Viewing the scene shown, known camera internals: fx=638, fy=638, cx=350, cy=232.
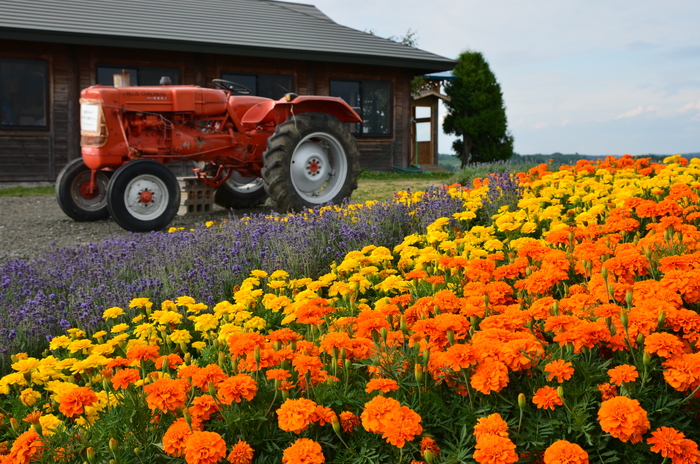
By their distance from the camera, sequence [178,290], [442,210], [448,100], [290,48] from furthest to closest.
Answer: [448,100], [290,48], [442,210], [178,290]

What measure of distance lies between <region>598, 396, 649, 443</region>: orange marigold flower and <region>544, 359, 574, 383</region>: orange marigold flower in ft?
0.61

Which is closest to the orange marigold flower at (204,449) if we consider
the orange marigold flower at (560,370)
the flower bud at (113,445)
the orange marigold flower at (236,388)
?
the orange marigold flower at (236,388)

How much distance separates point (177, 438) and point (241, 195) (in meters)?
7.54

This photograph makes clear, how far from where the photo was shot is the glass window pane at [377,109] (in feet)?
57.7

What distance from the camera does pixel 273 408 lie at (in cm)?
212

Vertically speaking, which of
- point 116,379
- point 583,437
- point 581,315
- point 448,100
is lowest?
point 583,437

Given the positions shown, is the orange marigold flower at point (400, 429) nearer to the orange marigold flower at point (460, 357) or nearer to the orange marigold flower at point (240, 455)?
the orange marigold flower at point (460, 357)

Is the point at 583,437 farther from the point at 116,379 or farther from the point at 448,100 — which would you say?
the point at 448,100

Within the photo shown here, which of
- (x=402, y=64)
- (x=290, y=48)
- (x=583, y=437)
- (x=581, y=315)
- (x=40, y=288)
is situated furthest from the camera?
(x=402, y=64)

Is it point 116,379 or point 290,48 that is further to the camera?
point 290,48


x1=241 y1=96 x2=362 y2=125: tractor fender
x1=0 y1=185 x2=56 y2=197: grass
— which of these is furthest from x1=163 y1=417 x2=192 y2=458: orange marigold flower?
x1=0 y1=185 x2=56 y2=197: grass

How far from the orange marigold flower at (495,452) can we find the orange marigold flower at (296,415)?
0.47 m

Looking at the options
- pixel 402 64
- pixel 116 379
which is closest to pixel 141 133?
pixel 116 379

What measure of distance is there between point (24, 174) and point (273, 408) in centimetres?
1374
